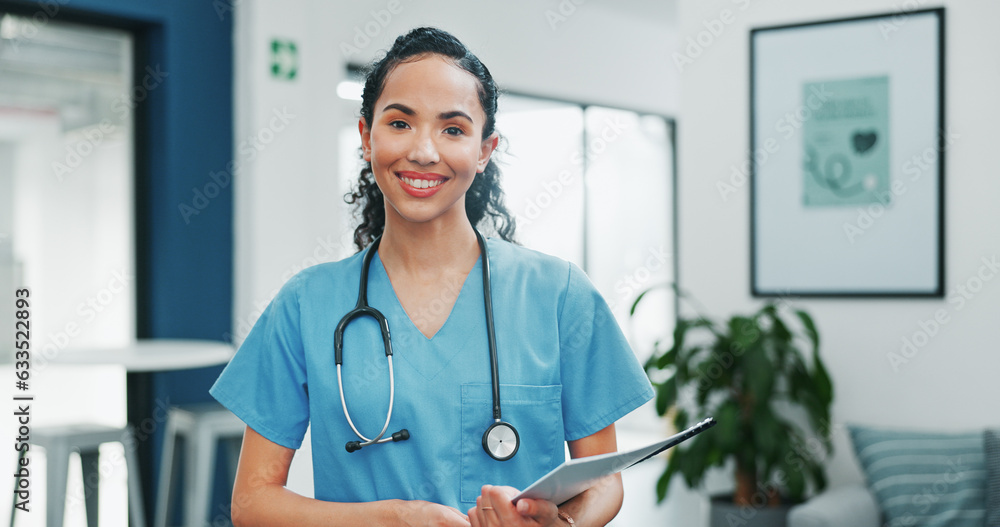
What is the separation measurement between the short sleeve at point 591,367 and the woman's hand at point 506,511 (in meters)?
0.15

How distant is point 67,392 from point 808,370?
104 inches

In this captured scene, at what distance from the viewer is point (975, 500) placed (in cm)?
220

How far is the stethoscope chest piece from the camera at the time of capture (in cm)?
99

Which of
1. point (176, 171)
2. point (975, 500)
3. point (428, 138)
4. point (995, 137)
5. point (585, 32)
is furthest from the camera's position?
point (585, 32)

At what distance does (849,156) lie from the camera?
8.99ft

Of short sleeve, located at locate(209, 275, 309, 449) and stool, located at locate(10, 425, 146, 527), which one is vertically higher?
short sleeve, located at locate(209, 275, 309, 449)

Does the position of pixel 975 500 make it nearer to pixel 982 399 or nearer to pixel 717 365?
pixel 982 399

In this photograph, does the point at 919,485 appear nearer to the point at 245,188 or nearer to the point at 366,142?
the point at 366,142

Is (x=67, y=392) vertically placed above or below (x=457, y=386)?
below

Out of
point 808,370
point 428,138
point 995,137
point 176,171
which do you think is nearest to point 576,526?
point 428,138
